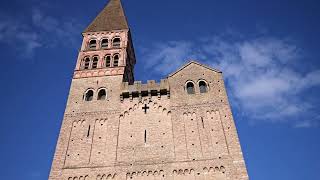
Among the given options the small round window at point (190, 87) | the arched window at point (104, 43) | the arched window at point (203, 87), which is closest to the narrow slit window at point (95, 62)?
the arched window at point (104, 43)

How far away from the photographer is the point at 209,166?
18938 millimetres

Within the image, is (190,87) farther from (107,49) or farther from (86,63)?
(86,63)

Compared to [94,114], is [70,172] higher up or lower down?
lower down

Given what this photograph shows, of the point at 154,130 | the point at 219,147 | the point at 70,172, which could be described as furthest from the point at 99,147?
the point at 219,147

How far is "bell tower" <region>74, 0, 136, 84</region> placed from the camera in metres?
26.2

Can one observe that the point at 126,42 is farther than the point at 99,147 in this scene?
Yes

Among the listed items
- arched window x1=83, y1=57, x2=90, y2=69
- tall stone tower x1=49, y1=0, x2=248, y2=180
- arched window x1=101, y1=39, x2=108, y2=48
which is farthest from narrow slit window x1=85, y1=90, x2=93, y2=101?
arched window x1=101, y1=39, x2=108, y2=48

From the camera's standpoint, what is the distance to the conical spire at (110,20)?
100 ft

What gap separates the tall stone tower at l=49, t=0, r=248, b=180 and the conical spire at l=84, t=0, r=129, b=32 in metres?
4.25

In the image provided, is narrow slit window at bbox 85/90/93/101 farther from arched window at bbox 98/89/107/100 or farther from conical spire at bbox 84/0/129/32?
conical spire at bbox 84/0/129/32

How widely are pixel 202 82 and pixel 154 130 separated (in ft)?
18.7

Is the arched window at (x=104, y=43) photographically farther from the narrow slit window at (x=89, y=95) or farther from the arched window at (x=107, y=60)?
the narrow slit window at (x=89, y=95)

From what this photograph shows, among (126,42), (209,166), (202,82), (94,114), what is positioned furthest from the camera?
(126,42)

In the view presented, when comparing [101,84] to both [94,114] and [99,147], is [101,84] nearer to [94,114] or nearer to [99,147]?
[94,114]
